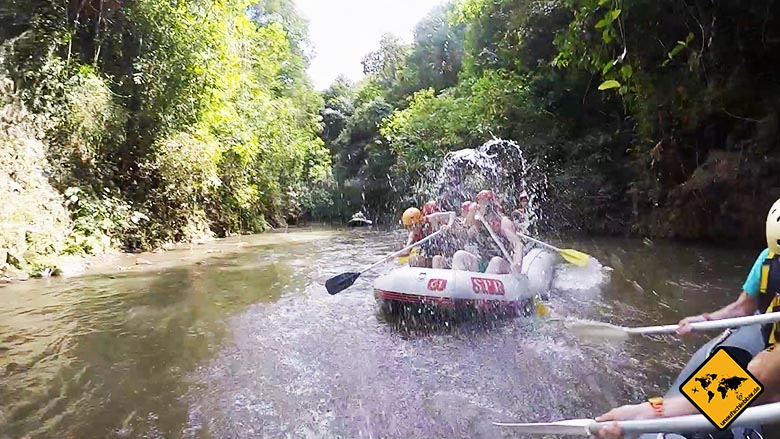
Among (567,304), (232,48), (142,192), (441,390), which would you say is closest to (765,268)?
(441,390)

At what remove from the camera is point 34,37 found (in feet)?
32.3

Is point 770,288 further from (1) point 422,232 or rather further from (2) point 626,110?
(2) point 626,110

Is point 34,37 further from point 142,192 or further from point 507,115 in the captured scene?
point 507,115

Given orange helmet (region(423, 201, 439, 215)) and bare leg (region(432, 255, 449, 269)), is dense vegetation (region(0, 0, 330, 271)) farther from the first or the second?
bare leg (region(432, 255, 449, 269))

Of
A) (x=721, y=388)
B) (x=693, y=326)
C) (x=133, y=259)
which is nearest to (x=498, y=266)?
(x=693, y=326)

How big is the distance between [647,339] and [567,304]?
1.62m

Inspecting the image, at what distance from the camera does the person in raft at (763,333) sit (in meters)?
1.61

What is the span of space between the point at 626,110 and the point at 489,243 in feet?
24.6

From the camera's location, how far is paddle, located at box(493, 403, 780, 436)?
49.1 inches

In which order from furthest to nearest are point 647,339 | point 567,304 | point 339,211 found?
1. point 339,211
2. point 567,304
3. point 647,339

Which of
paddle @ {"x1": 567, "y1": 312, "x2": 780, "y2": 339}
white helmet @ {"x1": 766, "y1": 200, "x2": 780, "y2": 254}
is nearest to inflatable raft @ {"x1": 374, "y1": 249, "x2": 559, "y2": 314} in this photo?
paddle @ {"x1": 567, "y1": 312, "x2": 780, "y2": 339}

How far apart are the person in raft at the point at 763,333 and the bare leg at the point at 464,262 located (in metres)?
3.27

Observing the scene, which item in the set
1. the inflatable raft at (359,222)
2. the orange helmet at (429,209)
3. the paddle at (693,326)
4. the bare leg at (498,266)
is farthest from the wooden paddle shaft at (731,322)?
the inflatable raft at (359,222)

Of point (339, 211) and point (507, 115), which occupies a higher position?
point (507, 115)
